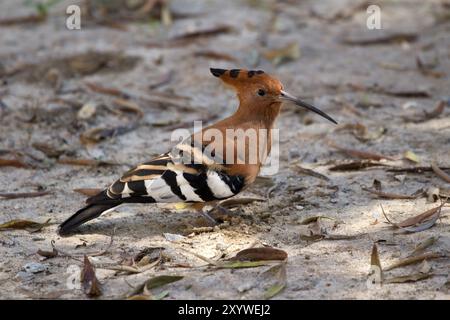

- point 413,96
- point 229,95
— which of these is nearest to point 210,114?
point 229,95

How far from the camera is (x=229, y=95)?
313 inches

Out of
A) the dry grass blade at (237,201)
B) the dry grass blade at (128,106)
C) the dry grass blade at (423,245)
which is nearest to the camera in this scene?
the dry grass blade at (423,245)

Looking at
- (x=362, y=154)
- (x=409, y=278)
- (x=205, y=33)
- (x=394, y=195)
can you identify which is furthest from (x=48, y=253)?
(x=205, y=33)

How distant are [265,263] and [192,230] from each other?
782mm

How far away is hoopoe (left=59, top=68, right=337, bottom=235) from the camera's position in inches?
201

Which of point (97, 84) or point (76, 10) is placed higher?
point (76, 10)

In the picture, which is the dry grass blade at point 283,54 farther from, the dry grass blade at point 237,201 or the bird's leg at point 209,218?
the bird's leg at point 209,218

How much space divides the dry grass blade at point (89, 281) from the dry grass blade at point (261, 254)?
0.78 m

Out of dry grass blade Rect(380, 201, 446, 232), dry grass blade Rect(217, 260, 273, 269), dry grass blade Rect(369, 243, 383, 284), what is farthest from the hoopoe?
dry grass blade Rect(369, 243, 383, 284)

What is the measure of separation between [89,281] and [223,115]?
338 cm

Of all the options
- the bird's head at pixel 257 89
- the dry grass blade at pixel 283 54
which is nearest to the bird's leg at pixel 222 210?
the bird's head at pixel 257 89

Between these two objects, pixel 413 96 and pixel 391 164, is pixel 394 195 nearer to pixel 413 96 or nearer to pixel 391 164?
pixel 391 164

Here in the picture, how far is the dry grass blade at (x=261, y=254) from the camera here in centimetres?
462

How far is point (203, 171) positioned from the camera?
17.2ft
